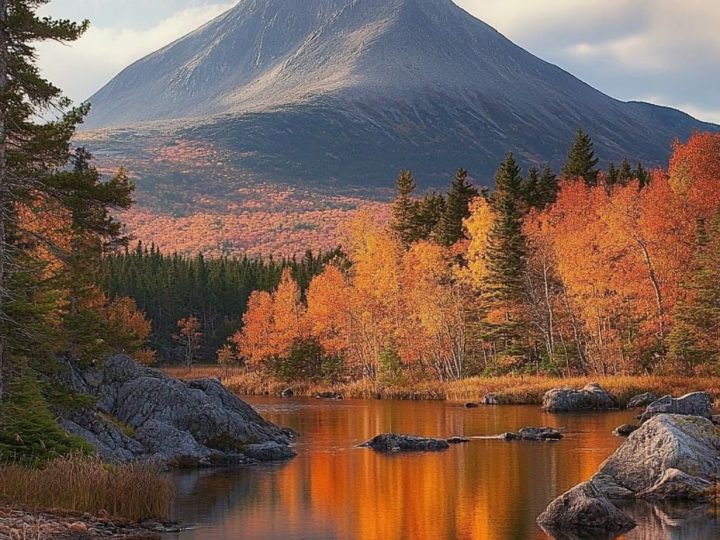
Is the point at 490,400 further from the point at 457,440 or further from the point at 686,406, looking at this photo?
the point at 457,440

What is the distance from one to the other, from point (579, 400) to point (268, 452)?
74.0 ft

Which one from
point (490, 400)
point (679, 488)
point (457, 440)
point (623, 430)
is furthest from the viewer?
point (490, 400)

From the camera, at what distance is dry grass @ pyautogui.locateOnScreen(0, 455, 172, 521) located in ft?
71.2

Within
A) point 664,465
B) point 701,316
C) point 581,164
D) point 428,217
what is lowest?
point 664,465

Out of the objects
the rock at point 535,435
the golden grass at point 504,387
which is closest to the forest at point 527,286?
the golden grass at point 504,387

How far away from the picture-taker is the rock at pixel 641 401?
A: 5391 cm

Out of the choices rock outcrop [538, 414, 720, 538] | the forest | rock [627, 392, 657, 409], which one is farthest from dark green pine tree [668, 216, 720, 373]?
rock outcrop [538, 414, 720, 538]

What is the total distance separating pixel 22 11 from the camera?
83.4 feet

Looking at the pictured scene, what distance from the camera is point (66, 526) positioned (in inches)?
826

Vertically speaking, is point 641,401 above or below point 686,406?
below

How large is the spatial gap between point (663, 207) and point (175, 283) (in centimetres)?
9130

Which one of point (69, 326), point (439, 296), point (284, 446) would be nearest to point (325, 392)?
point (439, 296)

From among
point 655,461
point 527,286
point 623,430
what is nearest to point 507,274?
point 527,286

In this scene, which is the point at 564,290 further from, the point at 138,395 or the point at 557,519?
the point at 557,519
